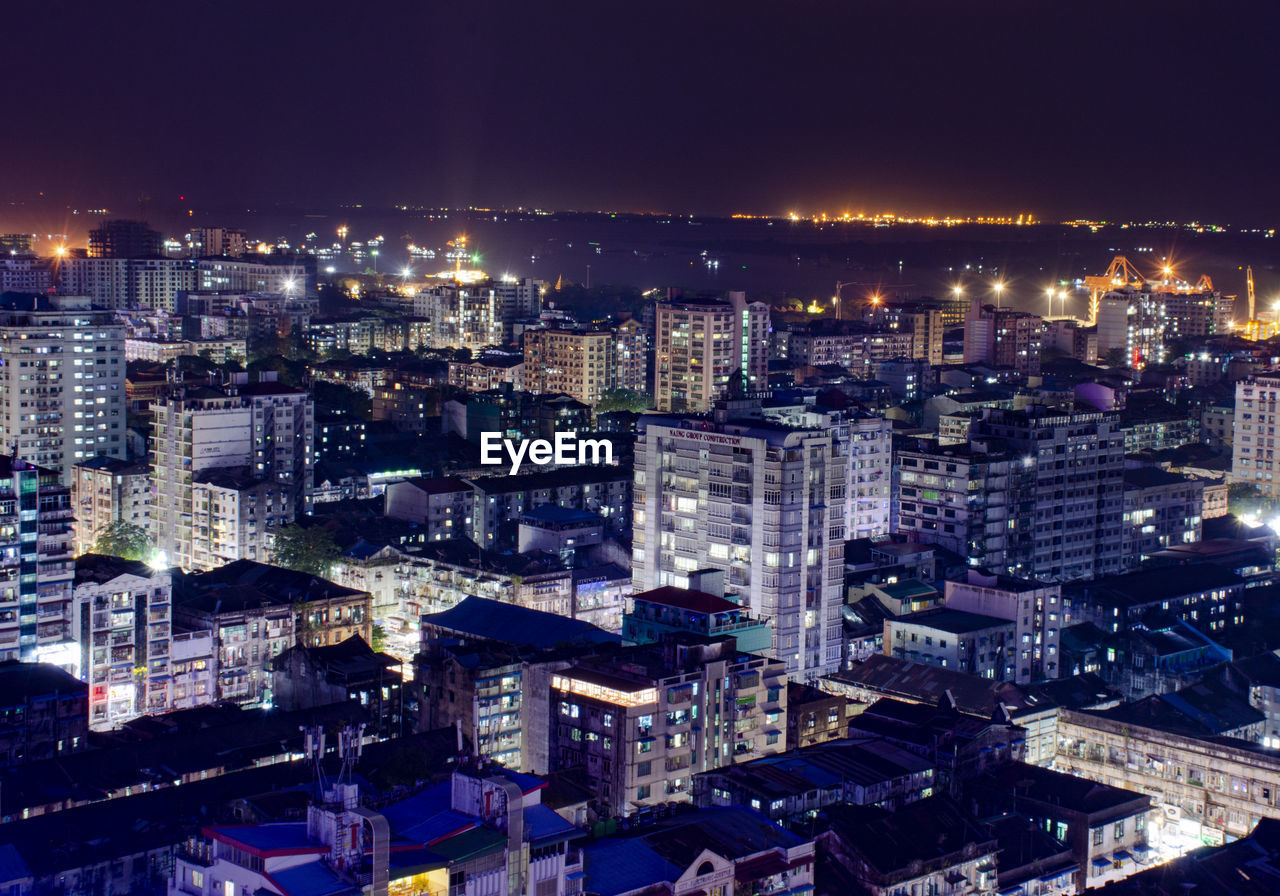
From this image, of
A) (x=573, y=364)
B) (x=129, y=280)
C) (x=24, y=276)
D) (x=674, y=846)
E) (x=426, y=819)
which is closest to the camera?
(x=426, y=819)

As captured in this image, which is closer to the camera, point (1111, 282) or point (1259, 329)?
point (1259, 329)

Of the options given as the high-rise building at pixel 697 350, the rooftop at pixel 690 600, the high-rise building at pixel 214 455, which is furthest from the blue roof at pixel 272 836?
the high-rise building at pixel 697 350

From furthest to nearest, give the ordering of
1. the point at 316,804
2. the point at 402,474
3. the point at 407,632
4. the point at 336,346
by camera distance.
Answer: the point at 336,346
the point at 402,474
the point at 407,632
the point at 316,804

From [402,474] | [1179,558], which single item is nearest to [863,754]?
[1179,558]

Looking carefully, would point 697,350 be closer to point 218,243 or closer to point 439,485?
point 439,485

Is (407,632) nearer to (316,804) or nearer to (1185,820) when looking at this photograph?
(1185,820)

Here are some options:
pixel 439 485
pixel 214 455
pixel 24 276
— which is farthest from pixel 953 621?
pixel 24 276
